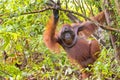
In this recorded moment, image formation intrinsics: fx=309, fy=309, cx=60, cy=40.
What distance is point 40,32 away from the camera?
3562 mm

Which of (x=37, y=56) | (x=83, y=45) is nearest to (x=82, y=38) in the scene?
(x=83, y=45)

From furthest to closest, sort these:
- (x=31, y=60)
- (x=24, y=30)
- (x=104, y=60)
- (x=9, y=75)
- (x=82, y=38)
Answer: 1. (x=82, y=38)
2. (x=31, y=60)
3. (x=24, y=30)
4. (x=104, y=60)
5. (x=9, y=75)

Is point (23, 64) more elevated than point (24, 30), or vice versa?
point (24, 30)

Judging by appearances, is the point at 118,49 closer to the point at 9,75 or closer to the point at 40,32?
the point at 9,75

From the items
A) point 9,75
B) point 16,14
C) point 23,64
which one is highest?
point 16,14

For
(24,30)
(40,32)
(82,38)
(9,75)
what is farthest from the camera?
(82,38)

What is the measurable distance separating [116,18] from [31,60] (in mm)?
1807

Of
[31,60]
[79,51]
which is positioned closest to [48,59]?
[31,60]

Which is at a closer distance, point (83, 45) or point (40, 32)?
point (40, 32)

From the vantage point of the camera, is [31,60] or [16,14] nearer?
[16,14]

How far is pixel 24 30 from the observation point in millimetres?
3004

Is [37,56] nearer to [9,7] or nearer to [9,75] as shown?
[9,7]

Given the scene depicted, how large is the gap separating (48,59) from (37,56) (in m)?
0.84

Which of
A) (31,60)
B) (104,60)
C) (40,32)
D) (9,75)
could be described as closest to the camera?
(9,75)
